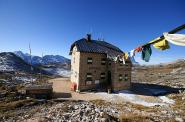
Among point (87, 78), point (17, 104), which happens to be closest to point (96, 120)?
point (17, 104)

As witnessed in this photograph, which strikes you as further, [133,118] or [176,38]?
[133,118]

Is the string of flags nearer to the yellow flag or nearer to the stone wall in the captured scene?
the yellow flag

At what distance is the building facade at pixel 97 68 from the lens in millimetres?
31250

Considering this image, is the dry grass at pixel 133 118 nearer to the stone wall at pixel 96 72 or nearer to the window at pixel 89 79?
the stone wall at pixel 96 72

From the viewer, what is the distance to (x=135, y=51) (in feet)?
44.2

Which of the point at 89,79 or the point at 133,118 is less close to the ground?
the point at 89,79

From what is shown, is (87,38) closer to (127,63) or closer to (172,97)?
(127,63)

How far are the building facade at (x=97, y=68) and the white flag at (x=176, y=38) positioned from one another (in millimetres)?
21815

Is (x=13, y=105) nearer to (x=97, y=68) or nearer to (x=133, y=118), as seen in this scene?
(x=133, y=118)

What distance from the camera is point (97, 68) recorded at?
3309 cm

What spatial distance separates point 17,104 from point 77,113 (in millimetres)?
7632

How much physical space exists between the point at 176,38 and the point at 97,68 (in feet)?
81.9

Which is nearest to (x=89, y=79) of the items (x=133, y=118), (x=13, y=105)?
(x=13, y=105)

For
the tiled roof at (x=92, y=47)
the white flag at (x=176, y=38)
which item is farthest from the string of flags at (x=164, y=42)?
the tiled roof at (x=92, y=47)
